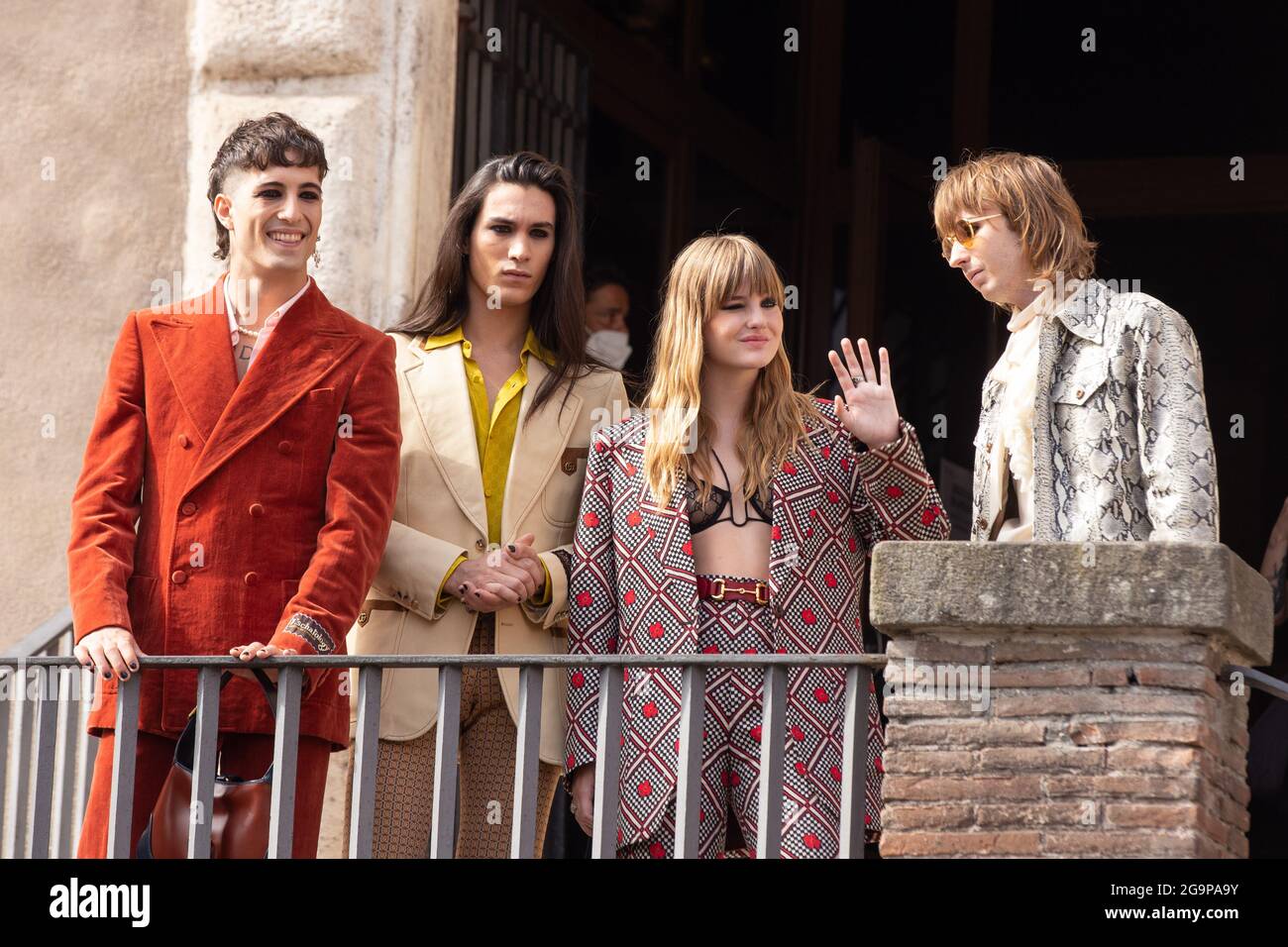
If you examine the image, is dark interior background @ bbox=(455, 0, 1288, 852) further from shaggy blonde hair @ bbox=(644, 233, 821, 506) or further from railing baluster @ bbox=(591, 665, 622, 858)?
railing baluster @ bbox=(591, 665, 622, 858)

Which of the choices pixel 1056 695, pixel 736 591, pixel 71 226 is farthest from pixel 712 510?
pixel 71 226

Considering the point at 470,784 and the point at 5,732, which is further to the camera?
the point at 5,732

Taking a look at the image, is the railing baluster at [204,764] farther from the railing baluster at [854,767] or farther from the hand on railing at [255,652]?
the railing baluster at [854,767]

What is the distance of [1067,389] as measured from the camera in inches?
187

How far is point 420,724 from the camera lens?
5.18 meters

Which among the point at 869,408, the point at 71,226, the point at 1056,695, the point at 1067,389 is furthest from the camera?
the point at 71,226

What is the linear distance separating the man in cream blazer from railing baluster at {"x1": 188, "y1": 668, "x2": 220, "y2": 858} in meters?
Answer: 0.58

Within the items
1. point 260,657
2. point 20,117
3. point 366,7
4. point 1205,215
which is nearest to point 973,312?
point 1205,215

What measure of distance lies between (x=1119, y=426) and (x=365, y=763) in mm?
1742

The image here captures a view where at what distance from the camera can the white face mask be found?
7637 millimetres

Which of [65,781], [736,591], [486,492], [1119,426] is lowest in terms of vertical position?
[65,781]

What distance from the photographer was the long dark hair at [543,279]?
18.0ft

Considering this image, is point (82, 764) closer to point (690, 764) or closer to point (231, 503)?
point (231, 503)
